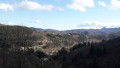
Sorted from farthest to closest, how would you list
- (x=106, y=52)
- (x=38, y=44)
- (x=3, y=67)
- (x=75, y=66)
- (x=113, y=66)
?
(x=38, y=44), (x=106, y=52), (x=75, y=66), (x=113, y=66), (x=3, y=67)

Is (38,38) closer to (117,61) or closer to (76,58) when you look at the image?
(76,58)

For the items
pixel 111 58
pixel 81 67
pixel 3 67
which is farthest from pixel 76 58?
pixel 3 67

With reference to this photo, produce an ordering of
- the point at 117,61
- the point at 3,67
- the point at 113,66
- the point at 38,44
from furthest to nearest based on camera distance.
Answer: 1. the point at 38,44
2. the point at 117,61
3. the point at 113,66
4. the point at 3,67

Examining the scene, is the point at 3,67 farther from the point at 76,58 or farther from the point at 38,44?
the point at 38,44

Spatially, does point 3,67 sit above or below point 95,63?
above

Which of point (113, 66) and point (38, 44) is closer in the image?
point (113, 66)

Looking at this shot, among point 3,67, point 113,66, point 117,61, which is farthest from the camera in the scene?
point 117,61

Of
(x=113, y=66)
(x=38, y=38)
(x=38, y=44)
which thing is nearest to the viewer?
(x=113, y=66)

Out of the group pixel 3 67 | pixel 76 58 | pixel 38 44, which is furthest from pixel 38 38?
pixel 3 67

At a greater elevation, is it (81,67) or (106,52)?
(106,52)
